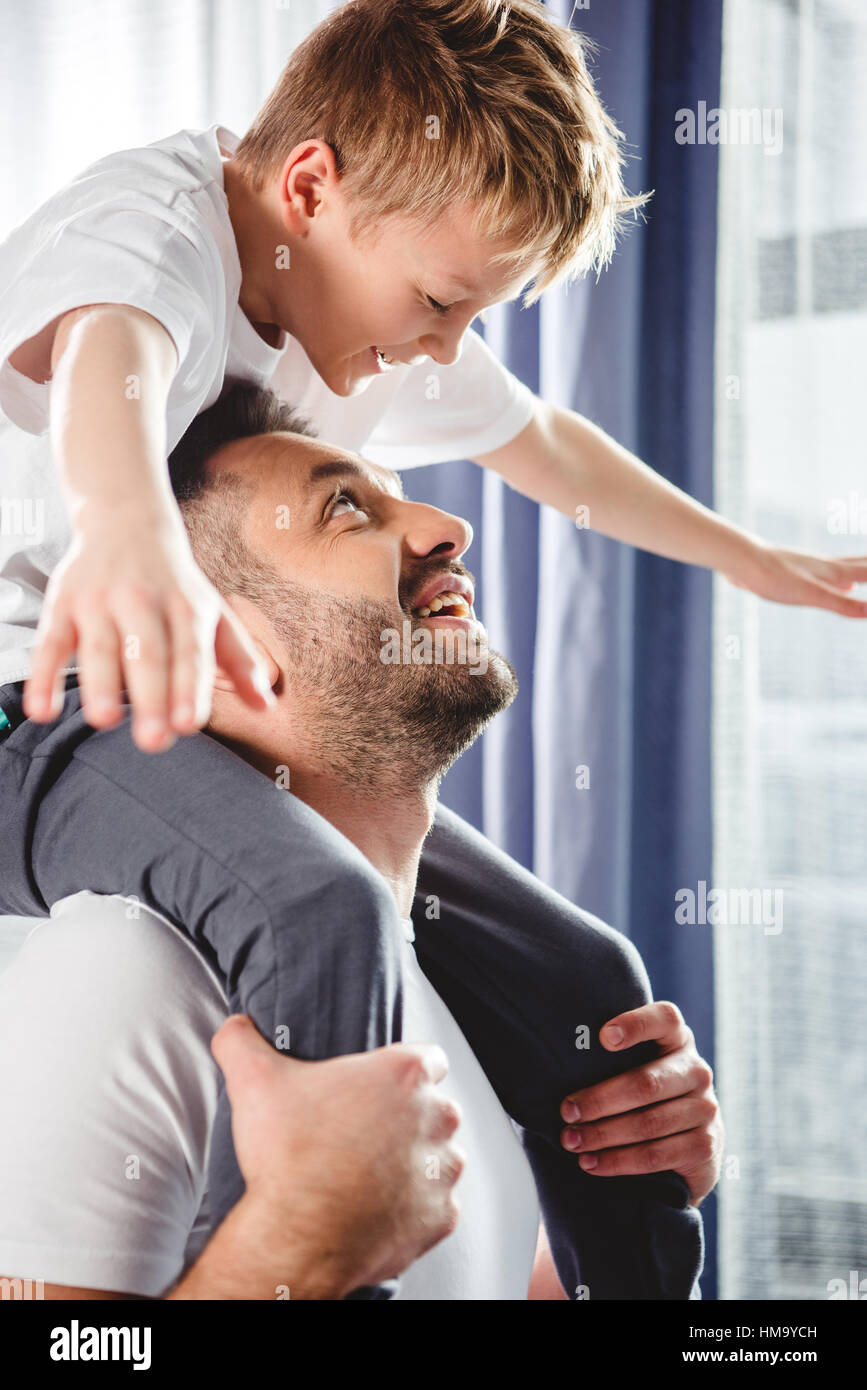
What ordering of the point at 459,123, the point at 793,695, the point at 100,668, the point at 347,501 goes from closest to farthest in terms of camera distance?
the point at 100,668, the point at 459,123, the point at 347,501, the point at 793,695

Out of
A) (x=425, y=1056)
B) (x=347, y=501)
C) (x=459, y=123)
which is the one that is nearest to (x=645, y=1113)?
(x=425, y=1056)

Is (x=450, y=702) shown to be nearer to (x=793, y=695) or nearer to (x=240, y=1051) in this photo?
(x=240, y=1051)

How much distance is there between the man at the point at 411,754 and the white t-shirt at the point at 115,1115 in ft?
0.50

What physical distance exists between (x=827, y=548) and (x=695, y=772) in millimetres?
367

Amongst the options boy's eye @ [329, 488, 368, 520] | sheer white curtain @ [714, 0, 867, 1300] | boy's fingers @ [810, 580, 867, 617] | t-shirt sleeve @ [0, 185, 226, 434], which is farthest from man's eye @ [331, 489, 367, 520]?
sheer white curtain @ [714, 0, 867, 1300]

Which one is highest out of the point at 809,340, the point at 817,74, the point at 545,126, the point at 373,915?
the point at 817,74

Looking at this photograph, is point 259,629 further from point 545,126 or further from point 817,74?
point 817,74

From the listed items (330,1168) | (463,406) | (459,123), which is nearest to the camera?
(330,1168)

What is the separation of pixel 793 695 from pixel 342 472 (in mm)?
821

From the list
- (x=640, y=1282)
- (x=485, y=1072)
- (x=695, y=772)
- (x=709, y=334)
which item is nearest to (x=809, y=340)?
(x=709, y=334)

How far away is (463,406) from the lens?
130 centimetres

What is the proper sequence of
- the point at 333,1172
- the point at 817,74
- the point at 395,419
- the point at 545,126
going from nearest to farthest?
the point at 333,1172
the point at 545,126
the point at 395,419
the point at 817,74

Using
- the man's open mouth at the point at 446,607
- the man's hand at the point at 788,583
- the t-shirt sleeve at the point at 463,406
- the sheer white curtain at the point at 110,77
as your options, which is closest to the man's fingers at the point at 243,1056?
the man's open mouth at the point at 446,607

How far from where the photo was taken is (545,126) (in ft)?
3.16
